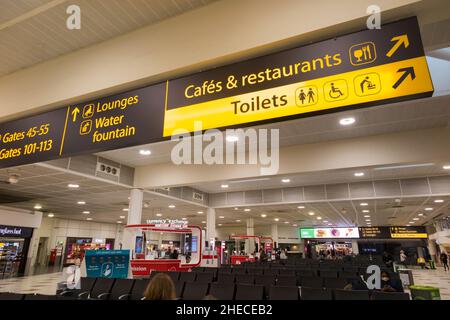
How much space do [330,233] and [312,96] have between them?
1087 inches

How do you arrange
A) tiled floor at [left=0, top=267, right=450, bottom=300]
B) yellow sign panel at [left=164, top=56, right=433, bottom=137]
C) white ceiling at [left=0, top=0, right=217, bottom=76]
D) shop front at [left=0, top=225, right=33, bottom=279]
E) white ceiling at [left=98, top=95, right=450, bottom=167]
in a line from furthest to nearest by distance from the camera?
shop front at [left=0, top=225, right=33, bottom=279], tiled floor at [left=0, top=267, right=450, bottom=300], white ceiling at [left=98, top=95, right=450, bottom=167], white ceiling at [left=0, top=0, right=217, bottom=76], yellow sign panel at [left=164, top=56, right=433, bottom=137]

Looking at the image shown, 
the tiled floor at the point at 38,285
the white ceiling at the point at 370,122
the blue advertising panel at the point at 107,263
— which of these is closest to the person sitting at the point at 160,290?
the white ceiling at the point at 370,122

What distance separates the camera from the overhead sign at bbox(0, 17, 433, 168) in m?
1.90

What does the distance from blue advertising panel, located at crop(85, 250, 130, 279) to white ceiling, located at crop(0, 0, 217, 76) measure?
6272 millimetres

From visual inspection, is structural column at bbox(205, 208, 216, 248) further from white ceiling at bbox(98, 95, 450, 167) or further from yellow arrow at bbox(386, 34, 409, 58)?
yellow arrow at bbox(386, 34, 409, 58)

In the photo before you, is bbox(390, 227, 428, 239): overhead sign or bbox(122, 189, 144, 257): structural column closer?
bbox(122, 189, 144, 257): structural column

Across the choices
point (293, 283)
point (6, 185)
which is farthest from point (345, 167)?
point (6, 185)

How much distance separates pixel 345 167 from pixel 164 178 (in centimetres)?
611

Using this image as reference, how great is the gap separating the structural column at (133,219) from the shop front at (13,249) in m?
7.91

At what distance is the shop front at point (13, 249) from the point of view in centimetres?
1379

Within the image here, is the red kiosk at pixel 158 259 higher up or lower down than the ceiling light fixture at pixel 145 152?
lower down

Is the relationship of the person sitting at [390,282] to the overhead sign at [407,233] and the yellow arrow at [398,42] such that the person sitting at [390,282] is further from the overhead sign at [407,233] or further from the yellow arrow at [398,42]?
the overhead sign at [407,233]

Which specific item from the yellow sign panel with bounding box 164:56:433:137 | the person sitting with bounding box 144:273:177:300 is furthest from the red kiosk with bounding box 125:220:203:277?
the yellow sign panel with bounding box 164:56:433:137
